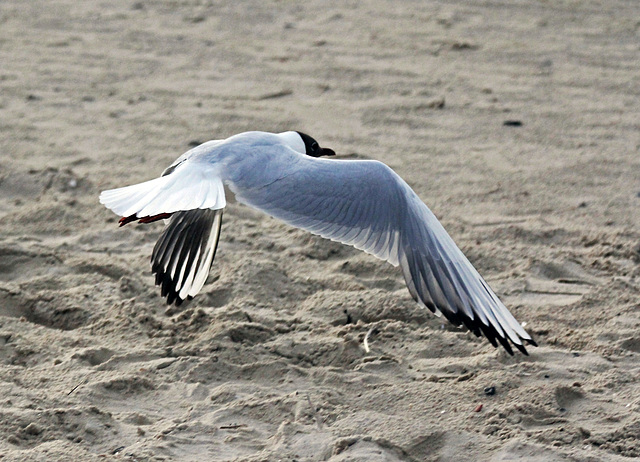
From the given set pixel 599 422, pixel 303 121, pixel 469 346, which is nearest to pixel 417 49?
pixel 303 121

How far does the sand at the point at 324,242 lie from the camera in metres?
2.88

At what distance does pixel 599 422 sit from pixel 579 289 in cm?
94

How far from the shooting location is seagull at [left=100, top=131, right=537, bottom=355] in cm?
307

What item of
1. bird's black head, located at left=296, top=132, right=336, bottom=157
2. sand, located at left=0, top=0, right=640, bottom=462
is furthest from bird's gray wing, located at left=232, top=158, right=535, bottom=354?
bird's black head, located at left=296, top=132, right=336, bottom=157

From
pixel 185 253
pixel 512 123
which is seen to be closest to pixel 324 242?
pixel 185 253

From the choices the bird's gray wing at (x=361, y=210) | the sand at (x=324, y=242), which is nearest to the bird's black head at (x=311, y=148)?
the sand at (x=324, y=242)

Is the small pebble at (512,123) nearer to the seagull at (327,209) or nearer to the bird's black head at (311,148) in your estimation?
the bird's black head at (311,148)

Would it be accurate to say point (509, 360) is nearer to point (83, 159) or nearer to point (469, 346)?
point (469, 346)

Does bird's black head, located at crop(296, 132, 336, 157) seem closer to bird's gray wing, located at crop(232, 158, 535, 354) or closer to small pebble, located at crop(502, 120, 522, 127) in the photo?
bird's gray wing, located at crop(232, 158, 535, 354)

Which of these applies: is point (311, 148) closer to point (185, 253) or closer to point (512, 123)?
point (185, 253)

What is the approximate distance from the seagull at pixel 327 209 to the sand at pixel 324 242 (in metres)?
0.21

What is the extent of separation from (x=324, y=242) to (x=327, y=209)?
0.77 meters

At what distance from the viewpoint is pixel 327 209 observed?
337cm

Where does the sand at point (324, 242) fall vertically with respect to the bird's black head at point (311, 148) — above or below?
below
